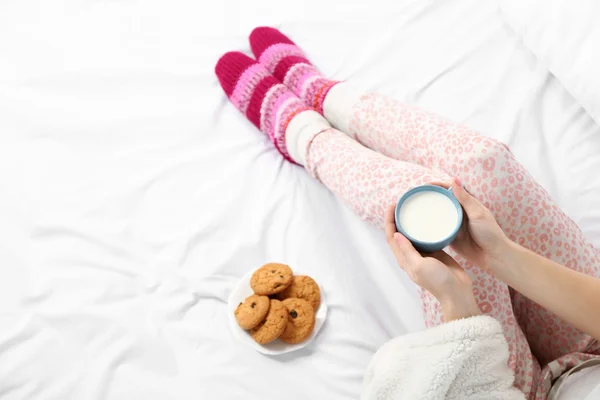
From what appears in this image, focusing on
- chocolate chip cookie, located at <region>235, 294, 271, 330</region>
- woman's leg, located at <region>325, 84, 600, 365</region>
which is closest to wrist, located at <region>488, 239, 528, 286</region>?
woman's leg, located at <region>325, 84, 600, 365</region>

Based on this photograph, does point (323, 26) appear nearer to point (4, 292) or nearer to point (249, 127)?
point (249, 127)

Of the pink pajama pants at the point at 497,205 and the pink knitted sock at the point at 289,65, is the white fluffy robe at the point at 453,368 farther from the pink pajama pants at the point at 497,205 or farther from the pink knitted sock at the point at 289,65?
the pink knitted sock at the point at 289,65

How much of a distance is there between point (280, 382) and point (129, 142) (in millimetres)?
614

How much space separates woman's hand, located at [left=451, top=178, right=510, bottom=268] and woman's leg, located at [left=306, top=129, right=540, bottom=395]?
0.24 ft

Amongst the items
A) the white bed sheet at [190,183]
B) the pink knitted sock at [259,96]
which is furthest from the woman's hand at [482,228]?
the pink knitted sock at [259,96]

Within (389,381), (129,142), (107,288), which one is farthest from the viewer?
(129,142)

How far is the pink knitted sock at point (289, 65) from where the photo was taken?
1.20 m

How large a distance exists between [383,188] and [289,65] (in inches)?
19.7

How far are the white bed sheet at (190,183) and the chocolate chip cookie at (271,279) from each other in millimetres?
56

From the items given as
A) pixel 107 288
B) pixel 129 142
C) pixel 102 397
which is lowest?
pixel 102 397

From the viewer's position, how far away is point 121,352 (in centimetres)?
85

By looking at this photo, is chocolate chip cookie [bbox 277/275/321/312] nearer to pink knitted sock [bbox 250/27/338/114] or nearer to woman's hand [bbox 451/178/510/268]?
woman's hand [bbox 451/178/510/268]

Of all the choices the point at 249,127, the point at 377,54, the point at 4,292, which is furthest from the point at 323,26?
the point at 4,292

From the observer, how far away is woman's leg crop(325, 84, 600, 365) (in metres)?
0.76
